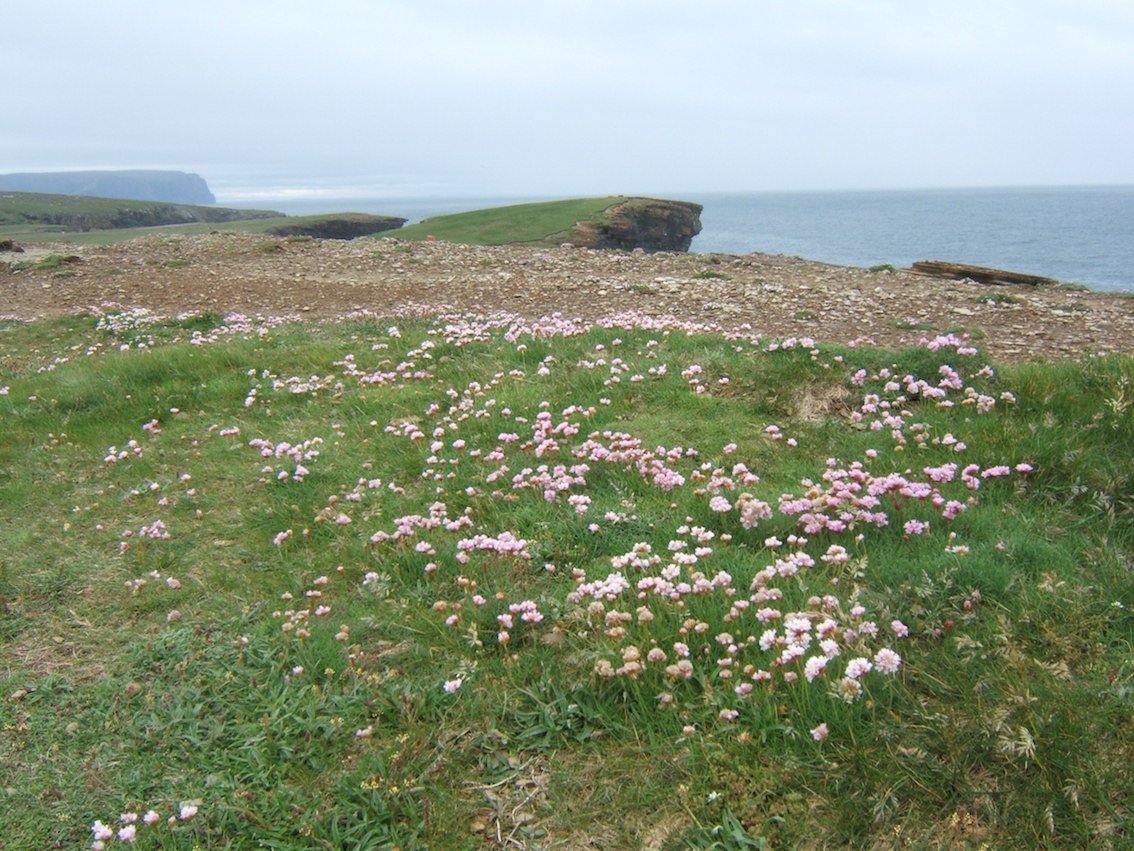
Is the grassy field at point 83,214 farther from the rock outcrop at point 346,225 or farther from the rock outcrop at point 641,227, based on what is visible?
the rock outcrop at point 641,227

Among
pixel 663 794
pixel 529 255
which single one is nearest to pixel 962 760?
pixel 663 794

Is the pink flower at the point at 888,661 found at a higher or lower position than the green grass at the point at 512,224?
lower

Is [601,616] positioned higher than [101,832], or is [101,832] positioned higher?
[601,616]

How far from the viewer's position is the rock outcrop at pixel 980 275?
66.1ft

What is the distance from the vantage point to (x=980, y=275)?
20703 millimetres

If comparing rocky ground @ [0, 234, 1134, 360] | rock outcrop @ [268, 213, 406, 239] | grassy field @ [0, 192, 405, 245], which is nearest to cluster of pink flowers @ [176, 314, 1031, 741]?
rocky ground @ [0, 234, 1134, 360]

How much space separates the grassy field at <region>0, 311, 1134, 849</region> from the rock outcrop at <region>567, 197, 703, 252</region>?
33904mm

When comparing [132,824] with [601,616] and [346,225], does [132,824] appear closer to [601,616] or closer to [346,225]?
[601,616]

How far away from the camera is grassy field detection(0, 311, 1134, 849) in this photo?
3.48 meters

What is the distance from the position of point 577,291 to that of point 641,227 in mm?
35906

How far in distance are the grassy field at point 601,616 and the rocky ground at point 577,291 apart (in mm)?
3729

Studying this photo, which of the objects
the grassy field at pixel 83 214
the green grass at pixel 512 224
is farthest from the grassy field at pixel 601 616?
the grassy field at pixel 83 214

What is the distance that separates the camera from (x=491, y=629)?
480 cm

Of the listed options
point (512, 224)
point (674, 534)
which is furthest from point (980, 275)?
point (512, 224)
